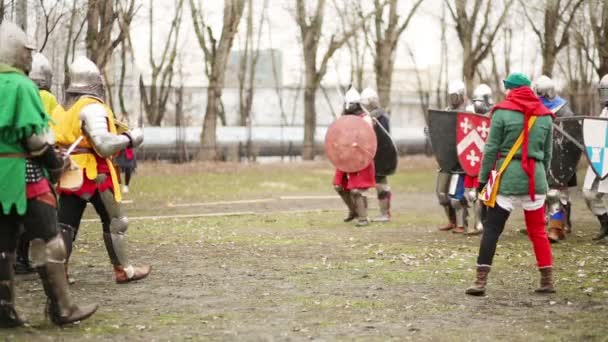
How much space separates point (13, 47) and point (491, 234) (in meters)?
3.53

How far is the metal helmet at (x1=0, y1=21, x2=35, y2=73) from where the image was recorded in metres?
5.84

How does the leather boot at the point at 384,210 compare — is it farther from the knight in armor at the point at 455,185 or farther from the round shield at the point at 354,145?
the knight in armor at the point at 455,185

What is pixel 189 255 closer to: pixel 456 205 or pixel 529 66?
pixel 456 205

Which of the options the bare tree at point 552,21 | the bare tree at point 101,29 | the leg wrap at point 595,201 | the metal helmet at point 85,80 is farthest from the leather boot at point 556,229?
the bare tree at point 552,21

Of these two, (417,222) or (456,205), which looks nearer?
(456,205)

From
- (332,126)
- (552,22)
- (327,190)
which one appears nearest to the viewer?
(332,126)

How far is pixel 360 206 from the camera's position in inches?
475

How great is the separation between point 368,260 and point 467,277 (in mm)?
1223


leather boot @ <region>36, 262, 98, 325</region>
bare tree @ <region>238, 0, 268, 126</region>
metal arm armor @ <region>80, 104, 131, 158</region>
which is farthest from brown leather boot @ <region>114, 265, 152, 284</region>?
bare tree @ <region>238, 0, 268, 126</region>

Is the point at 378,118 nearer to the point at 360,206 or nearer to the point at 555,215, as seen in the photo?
the point at 360,206

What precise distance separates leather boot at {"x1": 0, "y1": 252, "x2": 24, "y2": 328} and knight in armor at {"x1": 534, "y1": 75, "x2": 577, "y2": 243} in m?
6.19

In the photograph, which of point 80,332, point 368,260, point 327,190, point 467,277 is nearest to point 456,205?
point 368,260

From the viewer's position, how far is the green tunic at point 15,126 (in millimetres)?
5582

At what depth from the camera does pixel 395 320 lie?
6.13 meters
